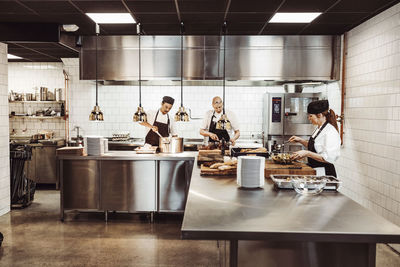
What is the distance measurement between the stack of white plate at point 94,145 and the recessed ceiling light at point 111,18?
177 cm

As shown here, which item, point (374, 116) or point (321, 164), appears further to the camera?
point (374, 116)

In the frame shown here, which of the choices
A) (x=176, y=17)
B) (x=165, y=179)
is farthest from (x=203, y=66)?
(x=165, y=179)

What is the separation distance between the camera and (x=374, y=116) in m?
4.88

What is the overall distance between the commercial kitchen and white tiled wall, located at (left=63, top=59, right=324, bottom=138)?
31 millimetres

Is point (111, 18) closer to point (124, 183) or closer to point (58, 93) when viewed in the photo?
point (124, 183)

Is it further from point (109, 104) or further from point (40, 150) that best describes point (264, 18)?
point (40, 150)

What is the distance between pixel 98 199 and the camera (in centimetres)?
532

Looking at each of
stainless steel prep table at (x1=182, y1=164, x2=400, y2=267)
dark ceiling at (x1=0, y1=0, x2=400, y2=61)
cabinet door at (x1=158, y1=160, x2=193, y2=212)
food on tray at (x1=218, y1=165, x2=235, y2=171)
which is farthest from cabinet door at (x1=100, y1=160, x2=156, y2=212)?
stainless steel prep table at (x1=182, y1=164, x2=400, y2=267)

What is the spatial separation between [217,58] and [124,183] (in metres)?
2.83

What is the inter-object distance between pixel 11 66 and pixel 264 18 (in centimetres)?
638

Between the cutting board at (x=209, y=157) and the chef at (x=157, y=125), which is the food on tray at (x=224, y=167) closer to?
the cutting board at (x=209, y=157)

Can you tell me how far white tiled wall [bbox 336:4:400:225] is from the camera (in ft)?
14.4

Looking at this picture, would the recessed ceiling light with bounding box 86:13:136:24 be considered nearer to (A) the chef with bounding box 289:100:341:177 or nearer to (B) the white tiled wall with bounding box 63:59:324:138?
(B) the white tiled wall with bounding box 63:59:324:138

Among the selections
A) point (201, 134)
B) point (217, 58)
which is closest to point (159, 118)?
point (201, 134)
